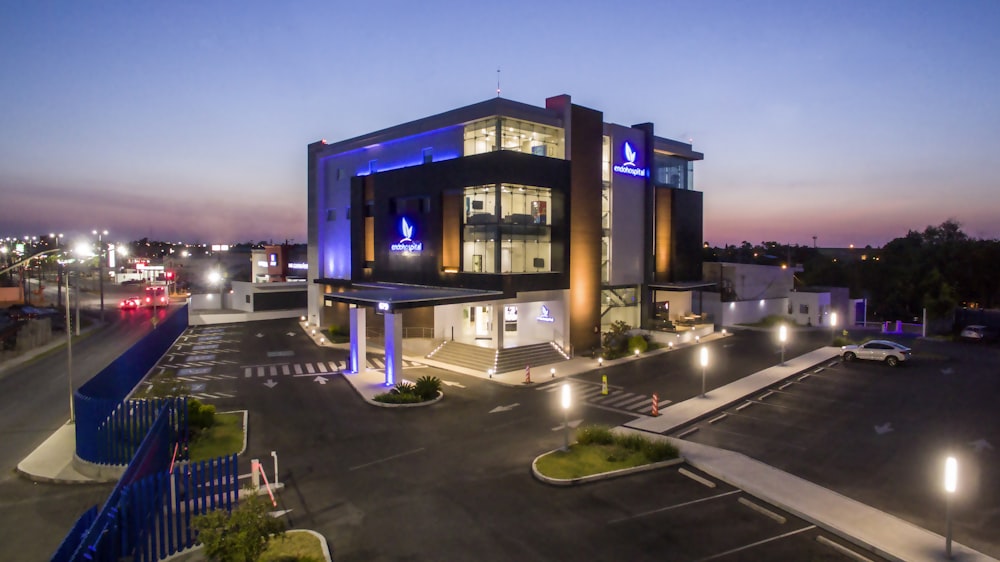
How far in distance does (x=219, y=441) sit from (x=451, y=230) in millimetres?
22337

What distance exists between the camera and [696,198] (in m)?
52.2

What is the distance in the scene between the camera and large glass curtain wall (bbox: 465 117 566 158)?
38.3 meters

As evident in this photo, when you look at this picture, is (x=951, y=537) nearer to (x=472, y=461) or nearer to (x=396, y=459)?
(x=472, y=461)

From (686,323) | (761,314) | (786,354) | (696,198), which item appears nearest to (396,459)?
(786,354)

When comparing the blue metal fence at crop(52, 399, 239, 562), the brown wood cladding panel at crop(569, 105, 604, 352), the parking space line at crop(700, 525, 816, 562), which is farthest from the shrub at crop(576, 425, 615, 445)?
the brown wood cladding panel at crop(569, 105, 604, 352)

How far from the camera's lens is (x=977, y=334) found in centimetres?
4453

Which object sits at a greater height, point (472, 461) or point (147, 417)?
point (147, 417)

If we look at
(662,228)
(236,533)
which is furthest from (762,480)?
(662,228)

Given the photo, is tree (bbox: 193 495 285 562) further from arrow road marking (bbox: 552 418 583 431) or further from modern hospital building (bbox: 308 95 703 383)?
modern hospital building (bbox: 308 95 703 383)

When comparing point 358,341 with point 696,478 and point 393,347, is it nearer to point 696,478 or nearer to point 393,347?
point 393,347

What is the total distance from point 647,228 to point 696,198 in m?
8.49

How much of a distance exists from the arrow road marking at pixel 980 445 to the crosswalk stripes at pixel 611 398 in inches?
461

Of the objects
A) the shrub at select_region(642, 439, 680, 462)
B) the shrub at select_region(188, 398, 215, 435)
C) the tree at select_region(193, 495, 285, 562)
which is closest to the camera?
the tree at select_region(193, 495, 285, 562)

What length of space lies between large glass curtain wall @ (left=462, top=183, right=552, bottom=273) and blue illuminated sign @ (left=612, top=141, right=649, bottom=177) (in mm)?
9299
